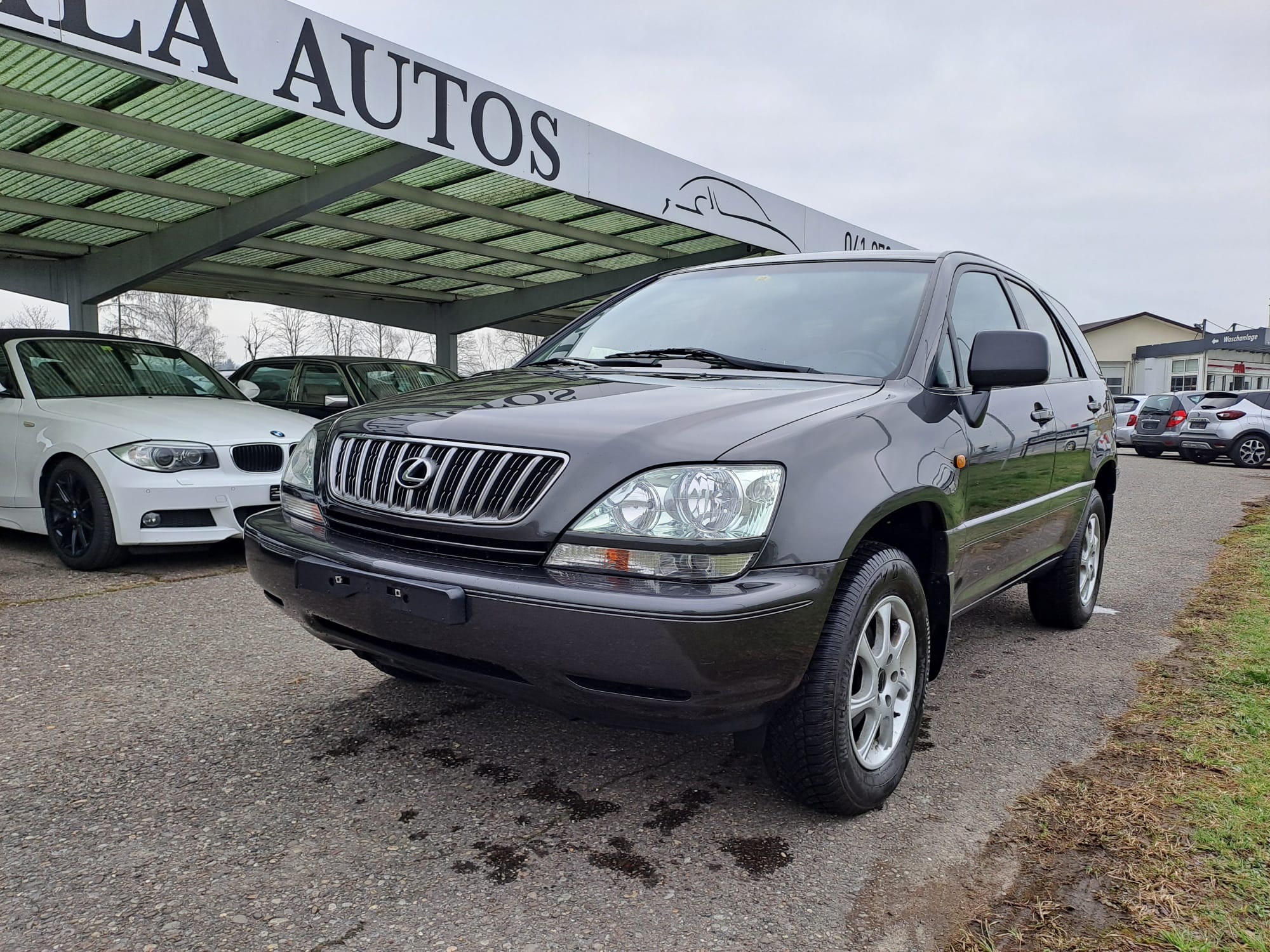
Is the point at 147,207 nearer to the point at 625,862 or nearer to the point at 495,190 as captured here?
the point at 495,190

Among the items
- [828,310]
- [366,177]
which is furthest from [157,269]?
[828,310]

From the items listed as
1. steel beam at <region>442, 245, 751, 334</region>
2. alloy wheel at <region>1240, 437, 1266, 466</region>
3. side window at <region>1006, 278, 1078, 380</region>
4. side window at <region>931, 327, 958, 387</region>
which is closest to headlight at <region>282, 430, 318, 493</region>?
side window at <region>931, 327, 958, 387</region>

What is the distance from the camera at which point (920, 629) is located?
9.25ft

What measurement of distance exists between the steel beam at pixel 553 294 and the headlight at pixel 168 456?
14.8m

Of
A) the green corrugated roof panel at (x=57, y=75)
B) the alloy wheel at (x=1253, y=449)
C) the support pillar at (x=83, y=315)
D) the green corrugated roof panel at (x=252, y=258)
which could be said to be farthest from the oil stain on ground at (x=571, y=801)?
the alloy wheel at (x=1253, y=449)

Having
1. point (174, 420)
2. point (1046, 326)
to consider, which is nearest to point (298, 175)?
point (174, 420)

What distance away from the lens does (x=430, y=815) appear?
257 centimetres

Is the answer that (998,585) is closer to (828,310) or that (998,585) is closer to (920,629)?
(920,629)

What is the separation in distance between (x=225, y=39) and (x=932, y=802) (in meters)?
8.84

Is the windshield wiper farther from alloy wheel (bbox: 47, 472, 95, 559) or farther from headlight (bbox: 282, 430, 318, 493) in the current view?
alloy wheel (bbox: 47, 472, 95, 559)

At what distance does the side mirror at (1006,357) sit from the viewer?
10.1 ft

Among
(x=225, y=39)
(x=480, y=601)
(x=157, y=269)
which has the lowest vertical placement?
(x=480, y=601)

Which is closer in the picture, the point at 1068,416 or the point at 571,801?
the point at 571,801

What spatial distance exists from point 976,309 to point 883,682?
1666mm
